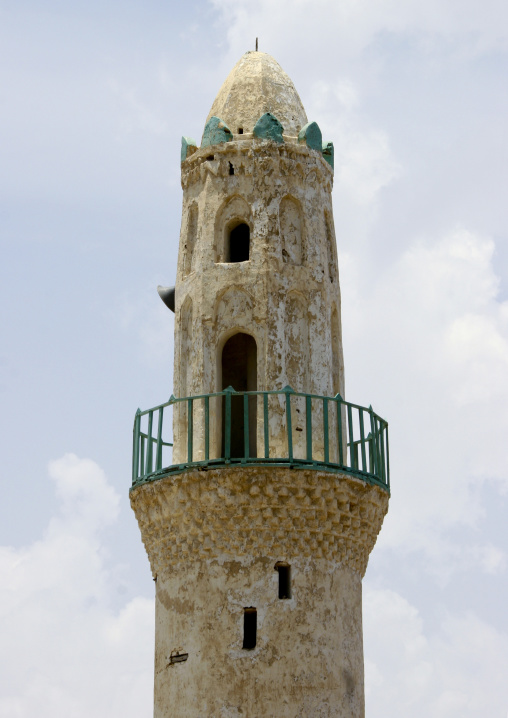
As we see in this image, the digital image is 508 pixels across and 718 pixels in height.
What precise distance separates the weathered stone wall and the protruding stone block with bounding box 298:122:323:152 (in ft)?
16.6

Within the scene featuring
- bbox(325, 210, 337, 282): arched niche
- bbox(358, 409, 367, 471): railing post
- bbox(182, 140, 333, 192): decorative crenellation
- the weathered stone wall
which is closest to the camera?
the weathered stone wall

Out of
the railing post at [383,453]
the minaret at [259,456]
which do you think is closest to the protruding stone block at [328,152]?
the minaret at [259,456]

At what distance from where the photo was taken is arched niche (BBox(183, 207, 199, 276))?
22625mm

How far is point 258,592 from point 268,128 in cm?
663

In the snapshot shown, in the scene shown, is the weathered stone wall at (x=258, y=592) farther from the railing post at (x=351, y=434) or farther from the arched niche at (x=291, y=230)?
the arched niche at (x=291, y=230)

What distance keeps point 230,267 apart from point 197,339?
109cm

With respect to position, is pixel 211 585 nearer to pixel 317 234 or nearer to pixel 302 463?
pixel 302 463

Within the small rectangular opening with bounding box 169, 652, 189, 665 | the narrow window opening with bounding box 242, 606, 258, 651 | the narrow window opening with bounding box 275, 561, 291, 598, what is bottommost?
the small rectangular opening with bounding box 169, 652, 189, 665

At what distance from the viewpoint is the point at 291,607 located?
2011 centimetres

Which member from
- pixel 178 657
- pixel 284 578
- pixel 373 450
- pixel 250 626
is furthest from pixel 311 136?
pixel 178 657

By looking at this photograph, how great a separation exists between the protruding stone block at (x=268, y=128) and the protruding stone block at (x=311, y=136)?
348mm

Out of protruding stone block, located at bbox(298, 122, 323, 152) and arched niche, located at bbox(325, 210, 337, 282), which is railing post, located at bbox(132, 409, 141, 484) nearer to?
arched niche, located at bbox(325, 210, 337, 282)

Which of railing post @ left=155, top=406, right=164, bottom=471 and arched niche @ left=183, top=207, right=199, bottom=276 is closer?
railing post @ left=155, top=406, right=164, bottom=471

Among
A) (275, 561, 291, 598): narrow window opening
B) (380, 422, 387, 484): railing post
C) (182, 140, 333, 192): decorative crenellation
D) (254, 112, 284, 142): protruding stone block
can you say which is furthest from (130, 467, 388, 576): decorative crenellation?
(254, 112, 284, 142): protruding stone block
